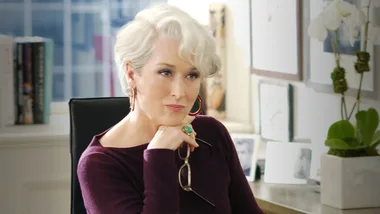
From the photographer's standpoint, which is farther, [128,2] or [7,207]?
[128,2]

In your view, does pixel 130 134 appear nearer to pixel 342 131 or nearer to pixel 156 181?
pixel 156 181

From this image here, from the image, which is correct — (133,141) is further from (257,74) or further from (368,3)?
(257,74)

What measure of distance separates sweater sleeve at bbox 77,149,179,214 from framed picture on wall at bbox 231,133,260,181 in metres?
1.17

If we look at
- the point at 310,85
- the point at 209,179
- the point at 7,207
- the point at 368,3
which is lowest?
the point at 7,207

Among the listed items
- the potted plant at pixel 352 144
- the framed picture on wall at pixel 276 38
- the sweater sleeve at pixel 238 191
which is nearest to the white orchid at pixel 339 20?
the potted plant at pixel 352 144

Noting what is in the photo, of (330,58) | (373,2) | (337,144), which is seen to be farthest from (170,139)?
(330,58)

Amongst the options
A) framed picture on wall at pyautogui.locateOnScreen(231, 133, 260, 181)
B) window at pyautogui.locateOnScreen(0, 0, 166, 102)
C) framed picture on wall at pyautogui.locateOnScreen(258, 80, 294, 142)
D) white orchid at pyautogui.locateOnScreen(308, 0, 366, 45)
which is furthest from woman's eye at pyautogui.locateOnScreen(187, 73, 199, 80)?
window at pyautogui.locateOnScreen(0, 0, 166, 102)

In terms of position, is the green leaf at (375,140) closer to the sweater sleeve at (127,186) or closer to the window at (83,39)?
the sweater sleeve at (127,186)

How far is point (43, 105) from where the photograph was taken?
11.6 ft

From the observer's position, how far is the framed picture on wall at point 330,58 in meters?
2.53

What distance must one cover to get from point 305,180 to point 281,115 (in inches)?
14.8

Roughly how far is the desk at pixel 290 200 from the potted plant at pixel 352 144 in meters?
0.03

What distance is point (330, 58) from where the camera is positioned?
2744 millimetres

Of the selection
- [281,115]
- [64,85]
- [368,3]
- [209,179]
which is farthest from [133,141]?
[64,85]
